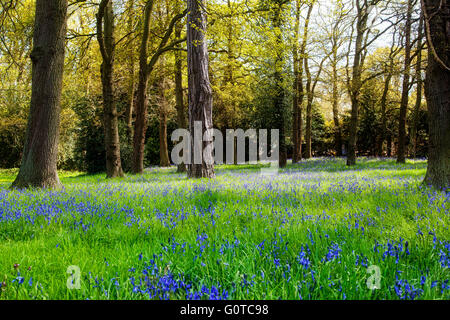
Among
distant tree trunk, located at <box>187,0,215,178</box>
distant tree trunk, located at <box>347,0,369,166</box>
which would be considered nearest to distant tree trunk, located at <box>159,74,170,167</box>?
distant tree trunk, located at <box>187,0,215,178</box>

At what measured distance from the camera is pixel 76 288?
169 cm

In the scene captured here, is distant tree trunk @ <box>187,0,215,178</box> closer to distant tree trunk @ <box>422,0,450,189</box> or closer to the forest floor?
the forest floor

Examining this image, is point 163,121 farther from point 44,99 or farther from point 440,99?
point 440,99

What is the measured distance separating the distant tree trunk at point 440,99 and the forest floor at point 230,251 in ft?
5.57

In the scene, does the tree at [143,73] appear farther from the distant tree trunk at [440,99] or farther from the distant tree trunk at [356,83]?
the distant tree trunk at [440,99]

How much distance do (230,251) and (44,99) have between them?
293 inches

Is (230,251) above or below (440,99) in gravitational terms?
below

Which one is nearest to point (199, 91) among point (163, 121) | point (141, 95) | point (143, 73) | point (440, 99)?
point (143, 73)

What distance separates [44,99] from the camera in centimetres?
727

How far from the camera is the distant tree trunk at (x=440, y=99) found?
562 centimetres

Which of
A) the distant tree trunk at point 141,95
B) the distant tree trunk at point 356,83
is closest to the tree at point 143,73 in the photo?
the distant tree trunk at point 141,95
